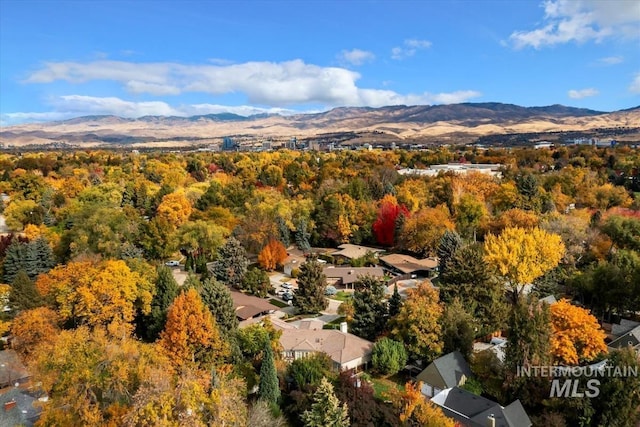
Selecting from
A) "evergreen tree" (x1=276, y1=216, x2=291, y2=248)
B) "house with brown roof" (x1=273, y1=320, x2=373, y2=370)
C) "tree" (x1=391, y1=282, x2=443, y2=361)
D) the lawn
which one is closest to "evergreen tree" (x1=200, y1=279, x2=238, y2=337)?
"house with brown roof" (x1=273, y1=320, x2=373, y2=370)

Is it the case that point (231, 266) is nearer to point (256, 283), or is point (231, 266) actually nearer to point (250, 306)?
point (256, 283)

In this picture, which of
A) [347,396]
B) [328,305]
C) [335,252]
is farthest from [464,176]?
[347,396]

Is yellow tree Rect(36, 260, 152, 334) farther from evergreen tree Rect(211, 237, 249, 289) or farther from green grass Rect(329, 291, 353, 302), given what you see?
green grass Rect(329, 291, 353, 302)

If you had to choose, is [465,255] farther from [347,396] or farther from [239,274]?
[239,274]

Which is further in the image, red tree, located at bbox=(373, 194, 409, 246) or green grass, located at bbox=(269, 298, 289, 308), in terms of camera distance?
red tree, located at bbox=(373, 194, 409, 246)

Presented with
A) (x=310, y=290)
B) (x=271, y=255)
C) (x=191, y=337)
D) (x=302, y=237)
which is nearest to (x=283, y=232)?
(x=302, y=237)
